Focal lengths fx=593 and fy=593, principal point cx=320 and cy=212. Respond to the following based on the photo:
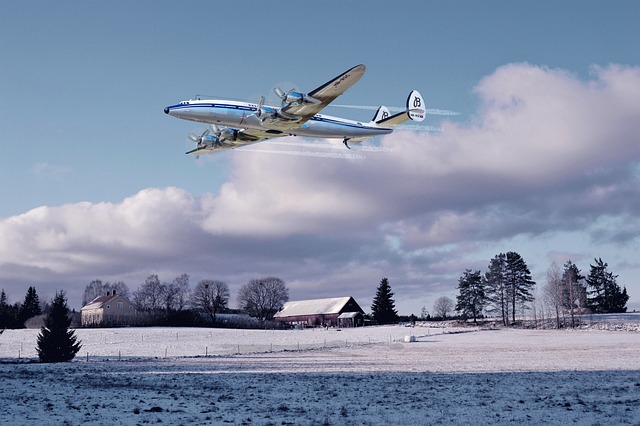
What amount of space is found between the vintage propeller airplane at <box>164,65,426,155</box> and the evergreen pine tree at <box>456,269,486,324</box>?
8521 cm

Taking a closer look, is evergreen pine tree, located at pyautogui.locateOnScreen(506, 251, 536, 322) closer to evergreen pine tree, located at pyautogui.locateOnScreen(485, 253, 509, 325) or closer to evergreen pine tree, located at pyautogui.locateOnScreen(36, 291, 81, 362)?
evergreen pine tree, located at pyautogui.locateOnScreen(485, 253, 509, 325)

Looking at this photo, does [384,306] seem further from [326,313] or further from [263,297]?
[263,297]

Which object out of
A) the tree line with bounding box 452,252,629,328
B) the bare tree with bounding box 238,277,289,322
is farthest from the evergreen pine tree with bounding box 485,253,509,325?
the bare tree with bounding box 238,277,289,322

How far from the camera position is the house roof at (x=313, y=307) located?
140 m

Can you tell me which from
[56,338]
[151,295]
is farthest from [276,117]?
[151,295]

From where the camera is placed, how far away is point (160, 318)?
340 feet

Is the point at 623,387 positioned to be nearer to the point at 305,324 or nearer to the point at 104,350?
the point at 104,350

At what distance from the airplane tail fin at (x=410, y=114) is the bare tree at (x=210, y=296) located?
113098 millimetres

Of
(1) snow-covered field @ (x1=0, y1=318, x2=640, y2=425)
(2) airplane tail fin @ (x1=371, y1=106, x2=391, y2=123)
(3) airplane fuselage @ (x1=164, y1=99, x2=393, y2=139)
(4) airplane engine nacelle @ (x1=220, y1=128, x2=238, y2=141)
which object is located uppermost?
(2) airplane tail fin @ (x1=371, y1=106, x2=391, y2=123)

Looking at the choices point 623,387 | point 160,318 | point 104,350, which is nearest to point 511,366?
point 623,387

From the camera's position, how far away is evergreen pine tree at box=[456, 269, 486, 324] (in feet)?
414

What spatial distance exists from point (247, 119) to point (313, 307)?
10936cm

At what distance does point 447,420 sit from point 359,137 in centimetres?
3564

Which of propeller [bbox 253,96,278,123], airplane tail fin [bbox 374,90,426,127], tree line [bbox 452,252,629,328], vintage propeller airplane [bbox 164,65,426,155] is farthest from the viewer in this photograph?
tree line [bbox 452,252,629,328]
